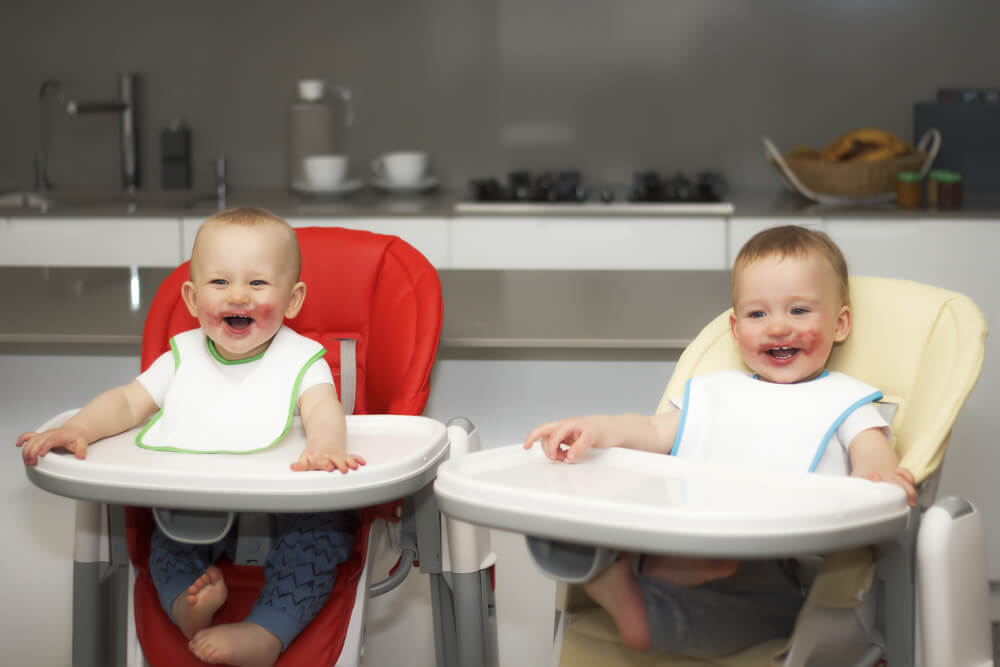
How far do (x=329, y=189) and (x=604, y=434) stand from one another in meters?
2.18

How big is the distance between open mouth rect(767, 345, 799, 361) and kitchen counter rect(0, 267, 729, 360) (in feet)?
0.93

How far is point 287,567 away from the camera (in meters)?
1.34

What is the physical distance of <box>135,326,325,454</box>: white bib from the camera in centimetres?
133

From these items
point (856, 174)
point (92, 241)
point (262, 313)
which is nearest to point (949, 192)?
point (856, 174)

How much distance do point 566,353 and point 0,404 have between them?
3.22 feet

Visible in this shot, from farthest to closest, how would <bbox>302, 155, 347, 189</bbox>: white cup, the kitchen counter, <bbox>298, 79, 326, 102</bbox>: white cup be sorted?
<bbox>298, 79, 326, 102</bbox>: white cup
<bbox>302, 155, 347, 189</bbox>: white cup
the kitchen counter

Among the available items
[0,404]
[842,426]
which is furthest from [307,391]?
[0,404]

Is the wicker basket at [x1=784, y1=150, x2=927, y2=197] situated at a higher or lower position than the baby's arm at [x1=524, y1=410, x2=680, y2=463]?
higher

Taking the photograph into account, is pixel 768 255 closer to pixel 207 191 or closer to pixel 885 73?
pixel 885 73

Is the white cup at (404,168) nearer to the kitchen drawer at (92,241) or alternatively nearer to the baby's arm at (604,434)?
the kitchen drawer at (92,241)

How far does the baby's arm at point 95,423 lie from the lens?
1259 millimetres

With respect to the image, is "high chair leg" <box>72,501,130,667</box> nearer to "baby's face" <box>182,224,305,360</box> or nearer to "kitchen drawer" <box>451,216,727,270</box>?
"baby's face" <box>182,224,305,360</box>

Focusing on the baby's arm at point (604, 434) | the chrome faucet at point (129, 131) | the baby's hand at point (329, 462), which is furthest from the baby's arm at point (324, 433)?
the chrome faucet at point (129, 131)

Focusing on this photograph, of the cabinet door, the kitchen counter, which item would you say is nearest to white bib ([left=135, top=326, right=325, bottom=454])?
the kitchen counter
